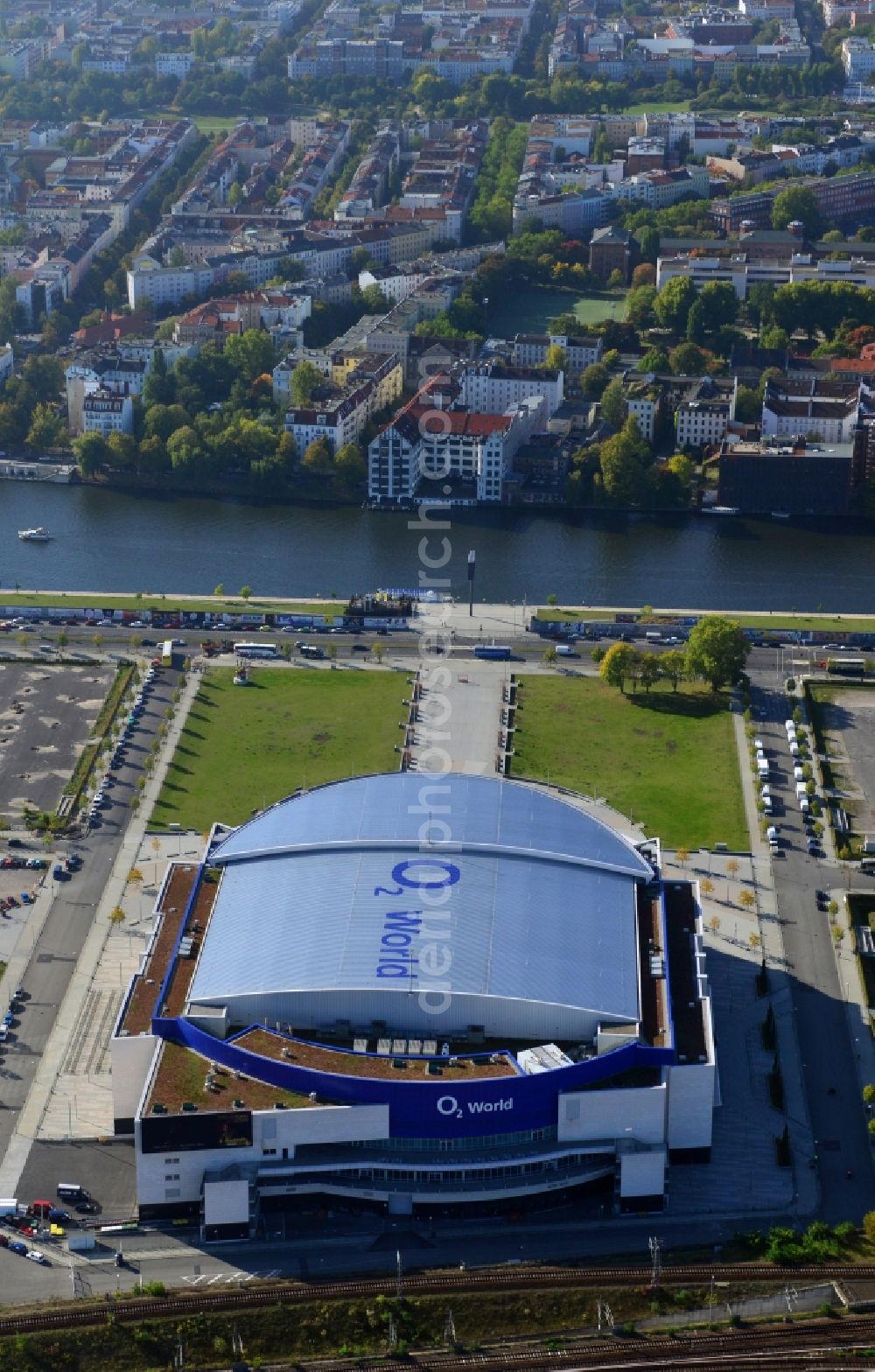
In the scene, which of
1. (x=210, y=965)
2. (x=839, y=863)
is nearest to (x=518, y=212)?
(x=839, y=863)

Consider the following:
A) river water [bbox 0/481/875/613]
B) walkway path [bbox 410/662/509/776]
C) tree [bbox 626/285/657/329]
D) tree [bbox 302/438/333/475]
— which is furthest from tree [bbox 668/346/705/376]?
walkway path [bbox 410/662/509/776]

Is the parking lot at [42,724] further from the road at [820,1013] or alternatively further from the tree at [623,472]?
the tree at [623,472]

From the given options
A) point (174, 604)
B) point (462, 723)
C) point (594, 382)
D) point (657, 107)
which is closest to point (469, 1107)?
point (462, 723)

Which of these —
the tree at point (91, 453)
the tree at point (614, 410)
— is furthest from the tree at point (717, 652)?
the tree at point (91, 453)

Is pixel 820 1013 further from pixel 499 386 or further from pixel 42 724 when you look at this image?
pixel 499 386

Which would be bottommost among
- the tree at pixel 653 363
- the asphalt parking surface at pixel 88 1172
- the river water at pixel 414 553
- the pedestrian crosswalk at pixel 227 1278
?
the river water at pixel 414 553
